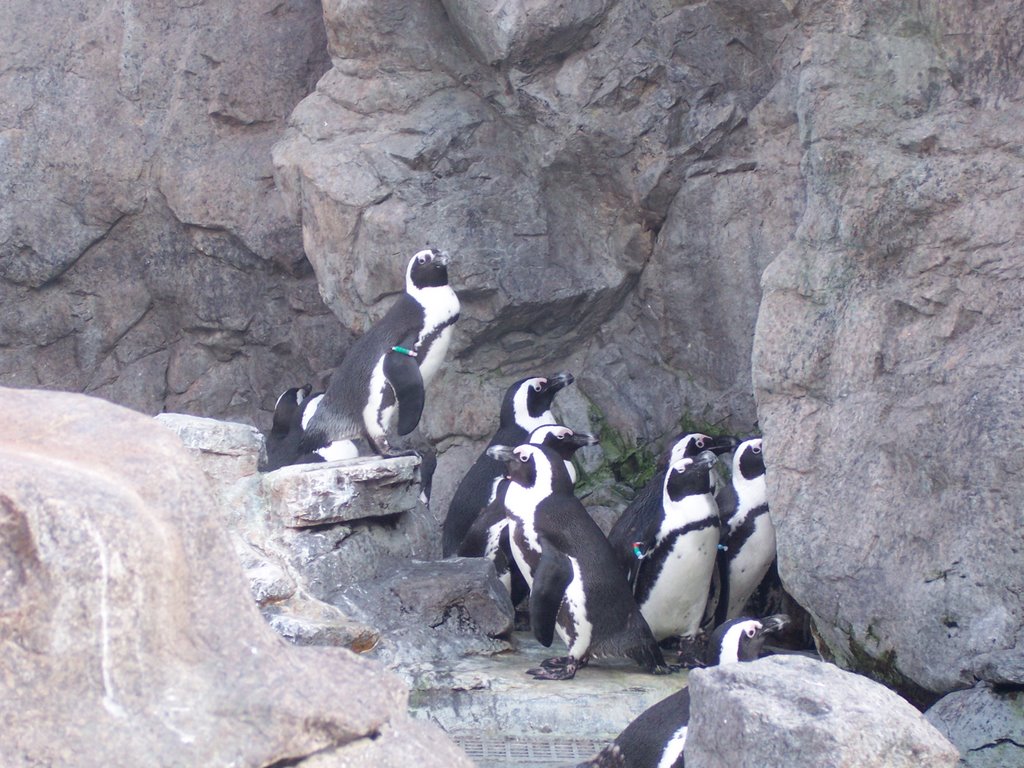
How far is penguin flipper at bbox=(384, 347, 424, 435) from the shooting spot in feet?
21.9

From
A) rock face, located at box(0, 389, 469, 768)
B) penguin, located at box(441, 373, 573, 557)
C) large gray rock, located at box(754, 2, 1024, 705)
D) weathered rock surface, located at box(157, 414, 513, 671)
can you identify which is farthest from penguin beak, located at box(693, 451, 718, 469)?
rock face, located at box(0, 389, 469, 768)

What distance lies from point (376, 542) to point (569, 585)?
0.88 m

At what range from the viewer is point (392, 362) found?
6750mm

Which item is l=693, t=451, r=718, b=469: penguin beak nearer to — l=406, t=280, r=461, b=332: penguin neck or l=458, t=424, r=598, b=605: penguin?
l=458, t=424, r=598, b=605: penguin

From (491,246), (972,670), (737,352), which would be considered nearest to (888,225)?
(972,670)

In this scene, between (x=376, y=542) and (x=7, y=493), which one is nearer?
(x=7, y=493)

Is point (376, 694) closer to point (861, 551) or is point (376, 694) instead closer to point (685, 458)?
point (861, 551)

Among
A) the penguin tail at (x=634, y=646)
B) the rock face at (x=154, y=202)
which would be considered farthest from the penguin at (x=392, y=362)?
the penguin tail at (x=634, y=646)

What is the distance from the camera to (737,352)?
23.2ft

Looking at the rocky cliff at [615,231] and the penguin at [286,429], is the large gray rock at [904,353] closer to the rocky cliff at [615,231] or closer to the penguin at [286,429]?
the rocky cliff at [615,231]

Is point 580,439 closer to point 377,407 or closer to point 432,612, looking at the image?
point 377,407

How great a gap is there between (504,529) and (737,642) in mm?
2226

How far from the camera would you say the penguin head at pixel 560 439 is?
635 centimetres

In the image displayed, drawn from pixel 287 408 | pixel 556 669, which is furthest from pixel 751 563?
pixel 287 408
